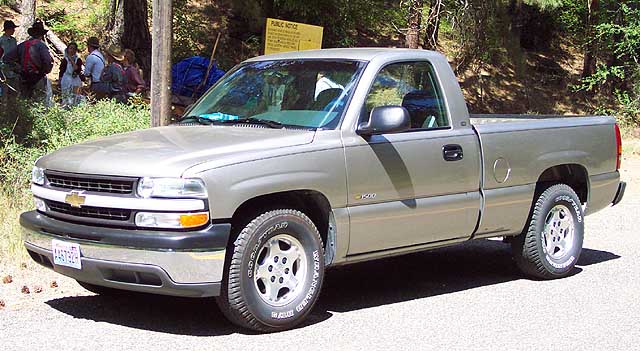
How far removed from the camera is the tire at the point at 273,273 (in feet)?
19.0

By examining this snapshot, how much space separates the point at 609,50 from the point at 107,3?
44.6 feet

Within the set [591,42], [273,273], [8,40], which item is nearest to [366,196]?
[273,273]

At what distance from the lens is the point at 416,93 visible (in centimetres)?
729

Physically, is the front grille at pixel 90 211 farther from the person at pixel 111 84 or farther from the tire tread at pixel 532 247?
the person at pixel 111 84

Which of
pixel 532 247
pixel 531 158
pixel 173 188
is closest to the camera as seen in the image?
pixel 173 188

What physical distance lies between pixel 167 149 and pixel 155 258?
0.77 metres

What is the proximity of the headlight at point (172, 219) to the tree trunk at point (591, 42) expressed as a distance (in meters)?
20.8

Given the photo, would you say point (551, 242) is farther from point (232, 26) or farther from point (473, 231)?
point (232, 26)

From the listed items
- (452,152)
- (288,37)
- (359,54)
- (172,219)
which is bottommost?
(172,219)

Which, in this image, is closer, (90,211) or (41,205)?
(90,211)

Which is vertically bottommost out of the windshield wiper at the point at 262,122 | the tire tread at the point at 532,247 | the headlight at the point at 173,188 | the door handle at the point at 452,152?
the tire tread at the point at 532,247

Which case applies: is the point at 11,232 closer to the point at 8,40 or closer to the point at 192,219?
the point at 192,219

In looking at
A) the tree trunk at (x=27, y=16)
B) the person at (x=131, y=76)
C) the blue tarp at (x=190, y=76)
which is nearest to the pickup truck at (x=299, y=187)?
the person at (x=131, y=76)

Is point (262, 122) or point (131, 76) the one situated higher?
point (262, 122)
